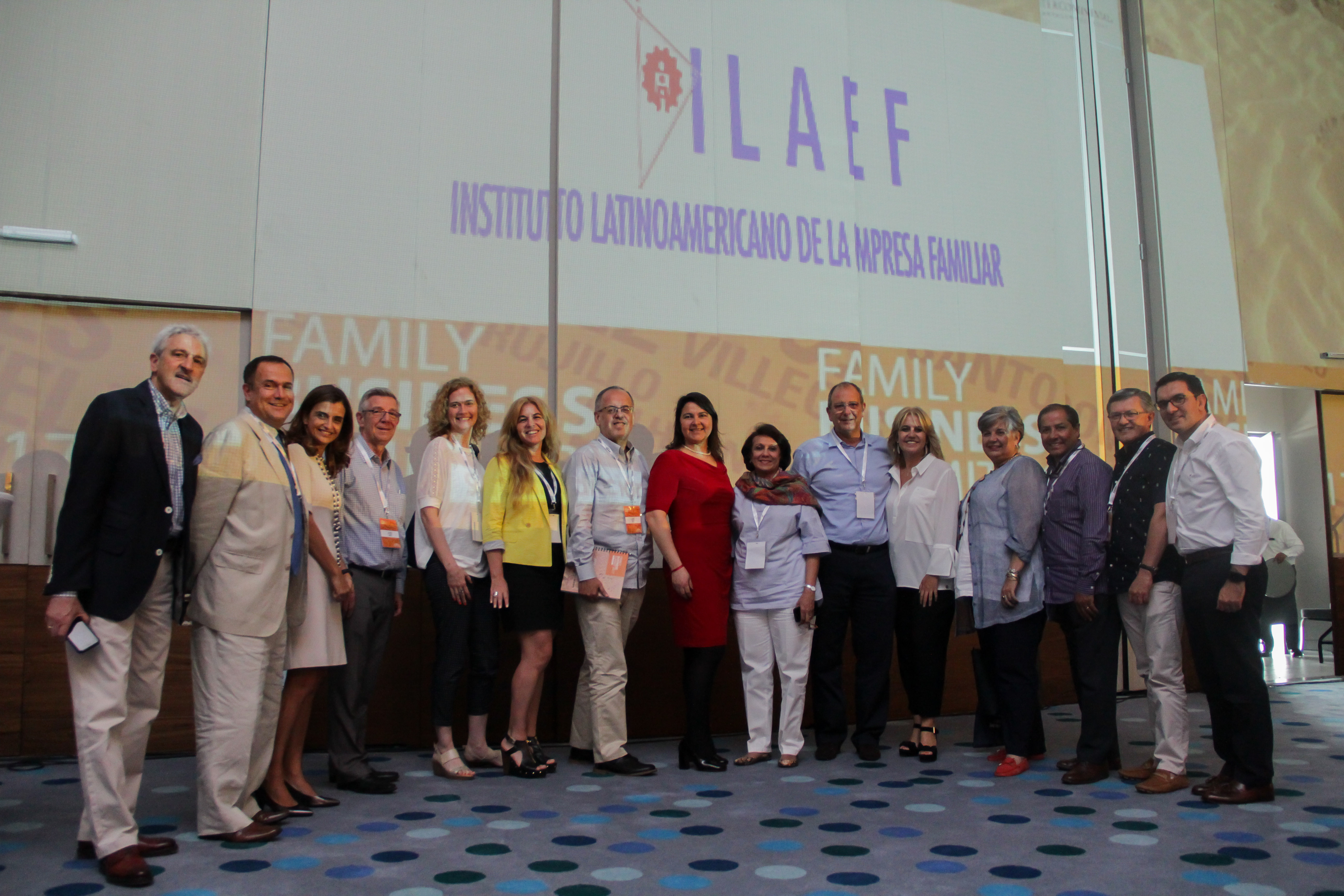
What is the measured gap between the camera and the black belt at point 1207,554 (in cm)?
290

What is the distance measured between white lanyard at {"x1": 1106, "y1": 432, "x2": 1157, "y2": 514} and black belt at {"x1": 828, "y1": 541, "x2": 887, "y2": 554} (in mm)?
816

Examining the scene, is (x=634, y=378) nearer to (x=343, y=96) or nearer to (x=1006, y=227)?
(x=343, y=96)

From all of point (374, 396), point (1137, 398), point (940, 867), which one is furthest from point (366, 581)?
point (1137, 398)

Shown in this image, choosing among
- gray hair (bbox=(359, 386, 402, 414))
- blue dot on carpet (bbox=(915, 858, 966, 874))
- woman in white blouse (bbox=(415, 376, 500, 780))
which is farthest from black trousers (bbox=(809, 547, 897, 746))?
gray hair (bbox=(359, 386, 402, 414))

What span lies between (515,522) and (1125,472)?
2136mm

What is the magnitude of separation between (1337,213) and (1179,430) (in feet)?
14.1

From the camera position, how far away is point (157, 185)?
389 centimetres

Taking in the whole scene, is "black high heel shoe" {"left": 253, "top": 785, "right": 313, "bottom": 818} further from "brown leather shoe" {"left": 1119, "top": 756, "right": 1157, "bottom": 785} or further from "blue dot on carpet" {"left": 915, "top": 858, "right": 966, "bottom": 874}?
"brown leather shoe" {"left": 1119, "top": 756, "right": 1157, "bottom": 785}

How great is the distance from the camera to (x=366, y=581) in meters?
3.11

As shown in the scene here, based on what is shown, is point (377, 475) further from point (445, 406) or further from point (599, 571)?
point (599, 571)

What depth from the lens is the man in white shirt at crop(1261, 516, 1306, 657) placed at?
582 centimetres

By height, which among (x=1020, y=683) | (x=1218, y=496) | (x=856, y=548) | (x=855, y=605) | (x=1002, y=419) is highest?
(x=1002, y=419)

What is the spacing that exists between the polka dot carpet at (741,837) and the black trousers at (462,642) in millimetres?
282

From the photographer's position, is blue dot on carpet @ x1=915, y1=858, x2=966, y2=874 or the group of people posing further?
the group of people posing
